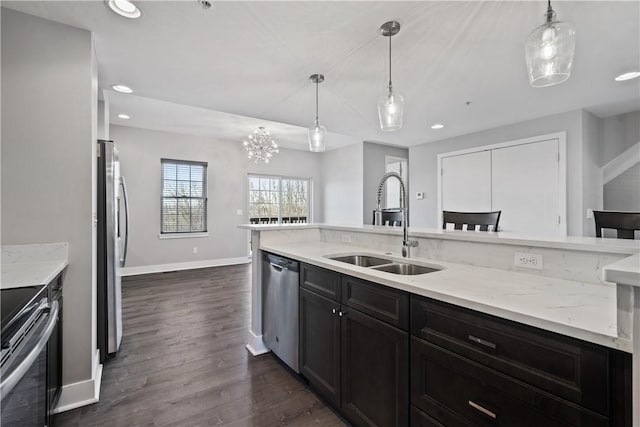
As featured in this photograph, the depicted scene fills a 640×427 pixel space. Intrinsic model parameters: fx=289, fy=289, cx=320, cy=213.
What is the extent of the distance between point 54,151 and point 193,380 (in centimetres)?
188

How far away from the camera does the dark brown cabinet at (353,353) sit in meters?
1.39

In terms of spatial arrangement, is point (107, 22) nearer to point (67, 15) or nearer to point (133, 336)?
point (67, 15)

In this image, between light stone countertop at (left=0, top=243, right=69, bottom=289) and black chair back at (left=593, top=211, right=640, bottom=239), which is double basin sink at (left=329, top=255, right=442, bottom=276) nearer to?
black chair back at (left=593, top=211, right=640, bottom=239)

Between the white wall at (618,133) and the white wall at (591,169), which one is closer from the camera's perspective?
the white wall at (591,169)

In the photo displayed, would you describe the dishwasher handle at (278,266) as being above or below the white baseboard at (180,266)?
above

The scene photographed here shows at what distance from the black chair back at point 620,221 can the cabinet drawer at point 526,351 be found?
1659mm

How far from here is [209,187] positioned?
630 centimetres

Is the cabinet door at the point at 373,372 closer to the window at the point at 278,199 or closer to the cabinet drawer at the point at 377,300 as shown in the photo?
the cabinet drawer at the point at 377,300

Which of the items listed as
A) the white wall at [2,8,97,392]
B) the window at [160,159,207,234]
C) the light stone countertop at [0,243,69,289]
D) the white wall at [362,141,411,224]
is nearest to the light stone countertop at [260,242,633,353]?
the light stone countertop at [0,243,69,289]

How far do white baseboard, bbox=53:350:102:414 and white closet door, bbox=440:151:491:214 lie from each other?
211 inches

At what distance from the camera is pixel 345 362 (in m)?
1.69

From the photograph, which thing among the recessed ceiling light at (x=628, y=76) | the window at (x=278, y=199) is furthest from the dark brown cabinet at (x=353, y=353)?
the window at (x=278, y=199)

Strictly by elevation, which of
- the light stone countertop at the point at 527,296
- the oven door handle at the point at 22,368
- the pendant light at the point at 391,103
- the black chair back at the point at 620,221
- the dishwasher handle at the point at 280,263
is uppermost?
the pendant light at the point at 391,103

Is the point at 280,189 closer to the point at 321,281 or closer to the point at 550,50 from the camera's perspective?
the point at 321,281
